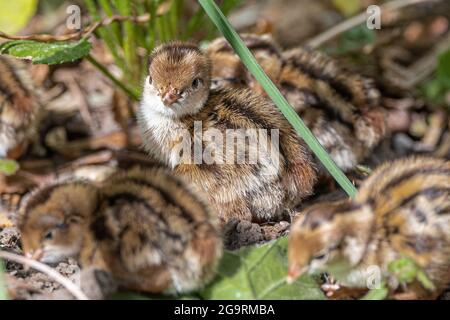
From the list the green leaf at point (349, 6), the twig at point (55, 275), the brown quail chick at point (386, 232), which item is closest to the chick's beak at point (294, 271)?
the brown quail chick at point (386, 232)

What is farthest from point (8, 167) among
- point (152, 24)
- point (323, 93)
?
point (323, 93)

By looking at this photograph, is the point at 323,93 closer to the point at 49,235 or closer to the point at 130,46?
the point at 130,46

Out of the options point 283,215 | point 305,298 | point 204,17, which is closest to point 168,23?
point 204,17

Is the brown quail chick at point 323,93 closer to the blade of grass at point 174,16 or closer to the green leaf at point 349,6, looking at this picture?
the blade of grass at point 174,16

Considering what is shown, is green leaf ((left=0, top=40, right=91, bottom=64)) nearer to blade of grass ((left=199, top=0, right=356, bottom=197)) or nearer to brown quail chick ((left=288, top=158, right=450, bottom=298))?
blade of grass ((left=199, top=0, right=356, bottom=197))

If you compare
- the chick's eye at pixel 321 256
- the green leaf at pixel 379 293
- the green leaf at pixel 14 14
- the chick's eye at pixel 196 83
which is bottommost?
the green leaf at pixel 379 293

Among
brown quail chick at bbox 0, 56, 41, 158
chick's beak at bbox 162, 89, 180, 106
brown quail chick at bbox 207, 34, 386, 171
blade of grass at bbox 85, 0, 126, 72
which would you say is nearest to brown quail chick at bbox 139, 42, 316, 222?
chick's beak at bbox 162, 89, 180, 106
